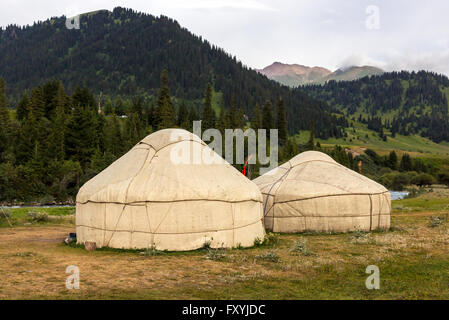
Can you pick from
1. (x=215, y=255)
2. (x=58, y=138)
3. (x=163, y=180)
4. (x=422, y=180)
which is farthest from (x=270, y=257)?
(x=422, y=180)

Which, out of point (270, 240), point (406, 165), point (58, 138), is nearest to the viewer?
point (270, 240)

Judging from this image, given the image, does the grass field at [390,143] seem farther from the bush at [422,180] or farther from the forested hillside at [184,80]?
the bush at [422,180]

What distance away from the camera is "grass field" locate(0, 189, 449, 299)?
6.82 meters

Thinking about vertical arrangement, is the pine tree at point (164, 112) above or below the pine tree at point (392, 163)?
above

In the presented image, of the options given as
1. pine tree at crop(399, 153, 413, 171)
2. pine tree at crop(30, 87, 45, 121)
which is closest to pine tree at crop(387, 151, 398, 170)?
pine tree at crop(399, 153, 413, 171)

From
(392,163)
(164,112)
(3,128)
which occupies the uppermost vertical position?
(164,112)

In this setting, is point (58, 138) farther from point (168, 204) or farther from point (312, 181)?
point (168, 204)

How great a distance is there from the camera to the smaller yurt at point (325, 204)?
15.0m

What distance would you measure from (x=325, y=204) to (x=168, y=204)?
692 centimetres

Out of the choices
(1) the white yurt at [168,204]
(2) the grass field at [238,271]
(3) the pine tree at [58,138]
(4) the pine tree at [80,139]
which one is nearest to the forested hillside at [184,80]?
(4) the pine tree at [80,139]

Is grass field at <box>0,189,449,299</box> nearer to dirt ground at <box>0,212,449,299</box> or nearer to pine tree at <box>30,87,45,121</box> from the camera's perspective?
dirt ground at <box>0,212,449,299</box>

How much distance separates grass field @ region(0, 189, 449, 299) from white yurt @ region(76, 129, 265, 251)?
47 centimetres

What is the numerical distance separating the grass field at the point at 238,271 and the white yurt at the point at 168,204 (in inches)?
18.4

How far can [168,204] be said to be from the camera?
10.6 metres
